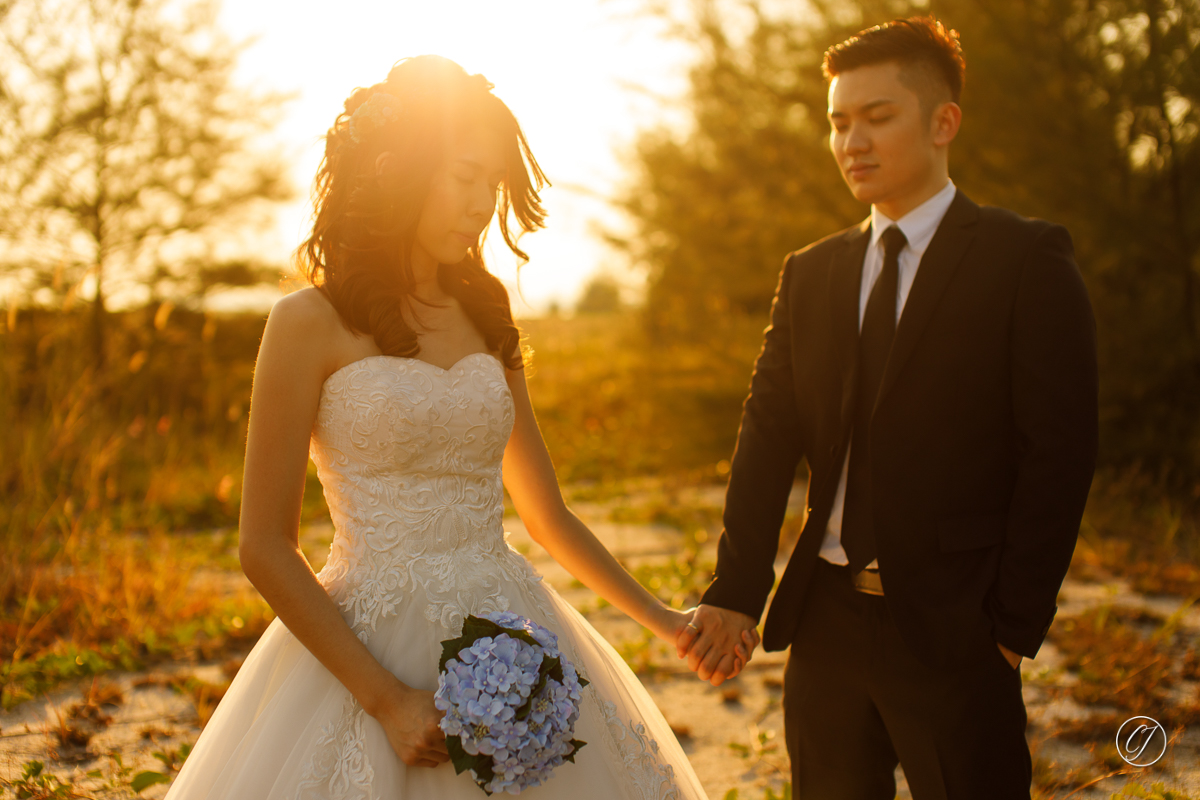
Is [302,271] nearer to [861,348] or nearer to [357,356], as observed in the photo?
[357,356]

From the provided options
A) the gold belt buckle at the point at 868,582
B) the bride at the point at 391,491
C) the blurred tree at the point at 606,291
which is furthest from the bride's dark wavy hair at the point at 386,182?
the blurred tree at the point at 606,291

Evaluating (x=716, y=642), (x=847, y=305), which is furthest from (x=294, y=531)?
(x=847, y=305)

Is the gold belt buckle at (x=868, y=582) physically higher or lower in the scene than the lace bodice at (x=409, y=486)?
lower

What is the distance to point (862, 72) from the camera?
220cm

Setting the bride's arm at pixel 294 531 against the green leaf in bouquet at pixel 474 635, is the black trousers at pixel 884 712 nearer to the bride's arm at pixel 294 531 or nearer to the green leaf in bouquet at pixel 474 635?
the green leaf in bouquet at pixel 474 635

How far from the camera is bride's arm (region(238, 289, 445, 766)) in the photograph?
5.38 ft

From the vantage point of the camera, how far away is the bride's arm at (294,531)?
1641 mm

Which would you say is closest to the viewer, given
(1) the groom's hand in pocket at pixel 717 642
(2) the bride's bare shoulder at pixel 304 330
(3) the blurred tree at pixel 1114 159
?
(2) the bride's bare shoulder at pixel 304 330

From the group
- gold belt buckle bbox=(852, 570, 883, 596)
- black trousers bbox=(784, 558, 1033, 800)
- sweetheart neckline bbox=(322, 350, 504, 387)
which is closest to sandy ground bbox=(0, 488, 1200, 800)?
black trousers bbox=(784, 558, 1033, 800)

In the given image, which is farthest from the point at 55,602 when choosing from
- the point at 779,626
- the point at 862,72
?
the point at 862,72

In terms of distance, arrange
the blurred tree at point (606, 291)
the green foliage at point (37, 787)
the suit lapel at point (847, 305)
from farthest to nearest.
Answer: the blurred tree at point (606, 291) → the green foliage at point (37, 787) → the suit lapel at point (847, 305)

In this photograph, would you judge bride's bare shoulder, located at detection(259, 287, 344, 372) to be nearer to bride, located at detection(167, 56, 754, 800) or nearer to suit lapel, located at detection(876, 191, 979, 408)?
bride, located at detection(167, 56, 754, 800)

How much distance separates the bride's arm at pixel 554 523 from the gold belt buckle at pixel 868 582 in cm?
52

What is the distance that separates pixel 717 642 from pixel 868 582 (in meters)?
0.47
